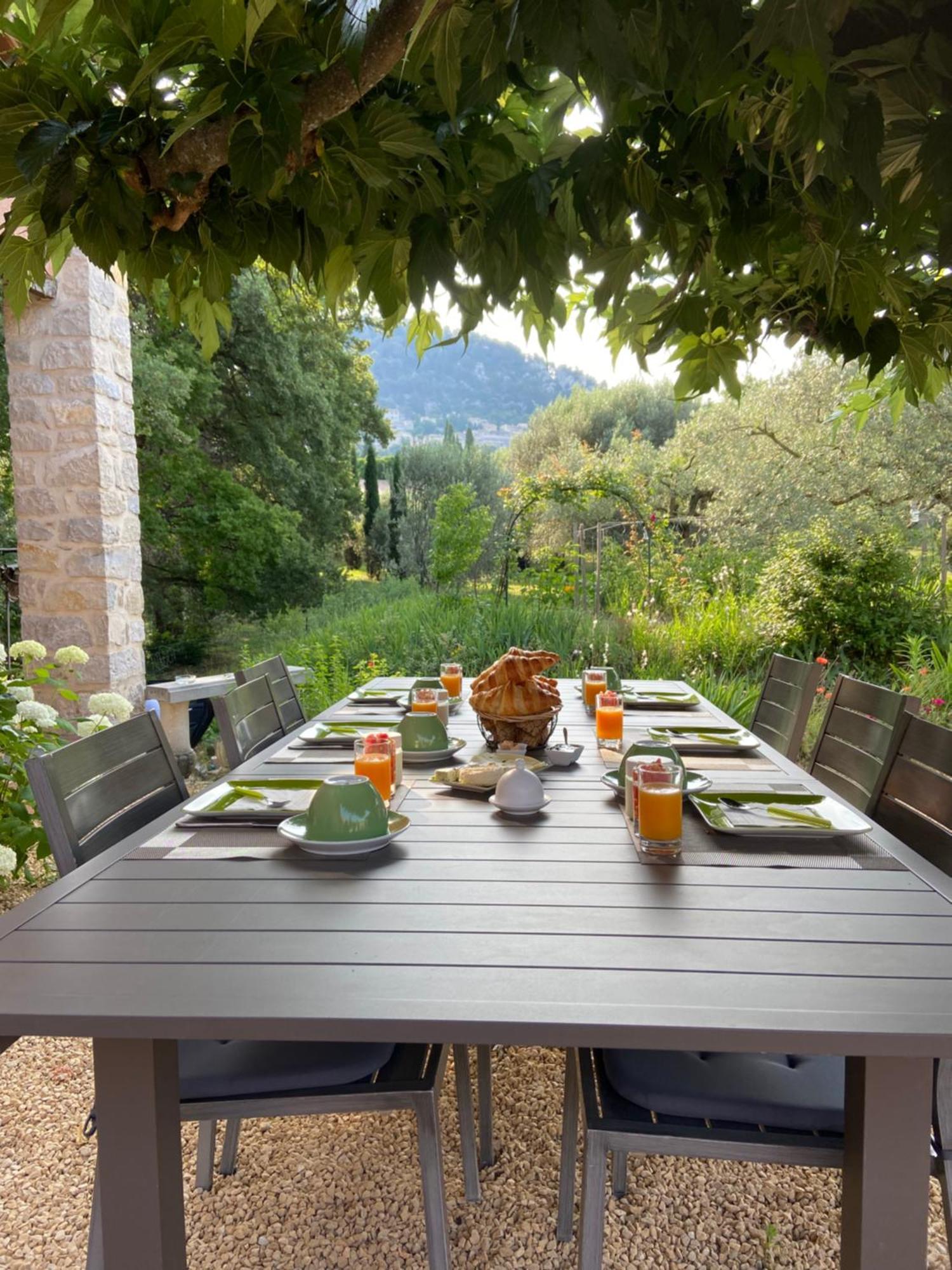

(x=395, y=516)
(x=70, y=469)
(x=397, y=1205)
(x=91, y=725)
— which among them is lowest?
(x=397, y=1205)

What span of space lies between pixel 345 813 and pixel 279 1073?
1.35 feet

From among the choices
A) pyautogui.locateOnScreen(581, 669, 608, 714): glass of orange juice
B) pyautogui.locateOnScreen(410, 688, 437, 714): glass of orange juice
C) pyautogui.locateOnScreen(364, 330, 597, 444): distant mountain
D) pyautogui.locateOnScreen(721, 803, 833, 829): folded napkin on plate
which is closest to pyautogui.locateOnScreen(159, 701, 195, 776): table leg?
pyautogui.locateOnScreen(410, 688, 437, 714): glass of orange juice

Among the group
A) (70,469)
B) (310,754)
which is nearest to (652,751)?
(310,754)

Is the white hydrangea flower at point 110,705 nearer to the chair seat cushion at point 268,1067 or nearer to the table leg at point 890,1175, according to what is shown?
the chair seat cushion at point 268,1067

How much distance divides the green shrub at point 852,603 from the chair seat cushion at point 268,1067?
5.21 m

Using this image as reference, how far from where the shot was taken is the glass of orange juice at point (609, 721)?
2289 millimetres

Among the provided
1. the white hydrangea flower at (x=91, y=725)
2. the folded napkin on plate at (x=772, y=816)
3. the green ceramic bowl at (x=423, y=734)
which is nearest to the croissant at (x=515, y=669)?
the green ceramic bowl at (x=423, y=734)

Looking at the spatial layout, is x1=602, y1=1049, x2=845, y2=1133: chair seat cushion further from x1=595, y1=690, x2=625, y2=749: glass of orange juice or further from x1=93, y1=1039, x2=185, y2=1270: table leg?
x1=595, y1=690, x2=625, y2=749: glass of orange juice

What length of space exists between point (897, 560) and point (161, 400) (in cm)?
606

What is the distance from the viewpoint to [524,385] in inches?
1817

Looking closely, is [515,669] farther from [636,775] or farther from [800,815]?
[800,815]

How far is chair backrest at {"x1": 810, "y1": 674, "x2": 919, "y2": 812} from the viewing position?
1971 mm

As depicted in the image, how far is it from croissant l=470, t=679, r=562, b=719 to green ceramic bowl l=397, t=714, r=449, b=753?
0.12 m

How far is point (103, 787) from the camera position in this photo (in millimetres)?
1673
